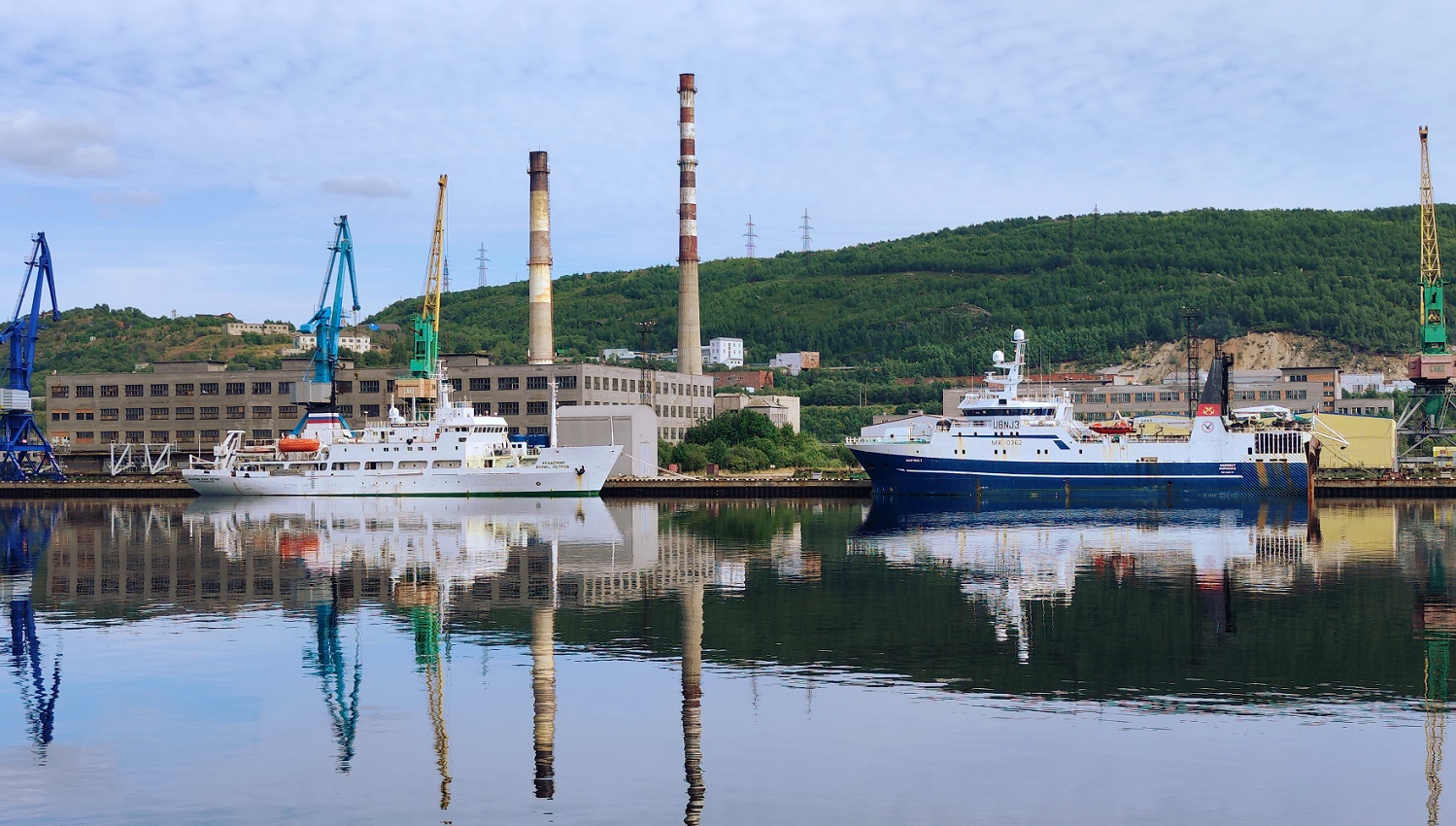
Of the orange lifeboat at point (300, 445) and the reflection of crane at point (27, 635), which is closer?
the reflection of crane at point (27, 635)

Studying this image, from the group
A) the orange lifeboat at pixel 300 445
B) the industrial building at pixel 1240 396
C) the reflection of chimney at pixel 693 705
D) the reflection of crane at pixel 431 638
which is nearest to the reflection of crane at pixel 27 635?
the reflection of crane at pixel 431 638

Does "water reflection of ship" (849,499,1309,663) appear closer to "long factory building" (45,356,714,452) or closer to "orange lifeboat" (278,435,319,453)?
"orange lifeboat" (278,435,319,453)

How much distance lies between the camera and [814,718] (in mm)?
21578

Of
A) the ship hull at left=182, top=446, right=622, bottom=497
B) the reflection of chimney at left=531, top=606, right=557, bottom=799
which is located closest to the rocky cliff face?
the ship hull at left=182, top=446, right=622, bottom=497

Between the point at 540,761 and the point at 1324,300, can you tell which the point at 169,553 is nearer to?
the point at 540,761

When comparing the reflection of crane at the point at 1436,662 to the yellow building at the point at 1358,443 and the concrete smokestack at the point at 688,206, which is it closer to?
the yellow building at the point at 1358,443

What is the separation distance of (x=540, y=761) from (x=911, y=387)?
139232 millimetres

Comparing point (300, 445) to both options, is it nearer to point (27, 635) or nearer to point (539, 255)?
point (539, 255)

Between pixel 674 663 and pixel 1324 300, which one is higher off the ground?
pixel 1324 300

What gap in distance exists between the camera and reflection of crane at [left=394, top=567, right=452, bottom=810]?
65.8ft

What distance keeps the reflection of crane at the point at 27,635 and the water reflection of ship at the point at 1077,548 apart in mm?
17199

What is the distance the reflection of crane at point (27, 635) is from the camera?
72.8 ft

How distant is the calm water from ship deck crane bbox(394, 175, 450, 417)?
47.5 meters

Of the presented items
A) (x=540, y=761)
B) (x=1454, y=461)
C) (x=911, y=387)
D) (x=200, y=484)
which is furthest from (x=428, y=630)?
(x=911, y=387)
